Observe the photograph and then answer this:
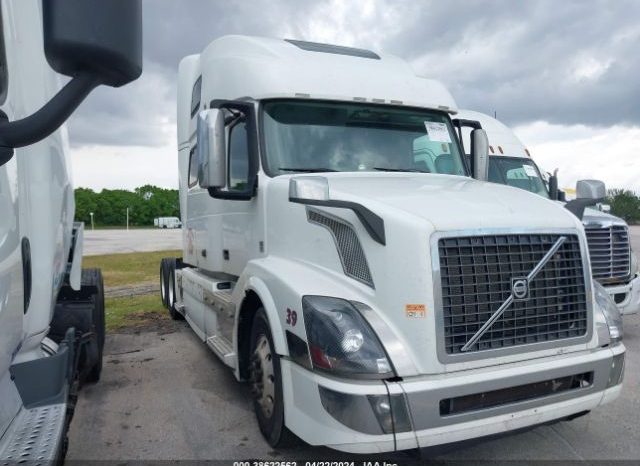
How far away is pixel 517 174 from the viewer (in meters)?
8.91

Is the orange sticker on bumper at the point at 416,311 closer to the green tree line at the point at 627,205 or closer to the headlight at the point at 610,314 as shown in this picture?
the headlight at the point at 610,314

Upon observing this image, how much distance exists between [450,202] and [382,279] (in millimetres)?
714

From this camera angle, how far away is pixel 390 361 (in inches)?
112

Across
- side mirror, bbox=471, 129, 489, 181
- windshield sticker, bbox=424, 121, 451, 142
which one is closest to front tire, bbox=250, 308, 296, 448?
windshield sticker, bbox=424, 121, 451, 142

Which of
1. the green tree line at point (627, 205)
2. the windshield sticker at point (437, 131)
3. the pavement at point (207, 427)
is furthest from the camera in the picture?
the green tree line at point (627, 205)

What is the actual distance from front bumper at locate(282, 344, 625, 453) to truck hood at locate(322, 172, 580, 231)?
2.72 feet

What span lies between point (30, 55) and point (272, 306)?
205 cm

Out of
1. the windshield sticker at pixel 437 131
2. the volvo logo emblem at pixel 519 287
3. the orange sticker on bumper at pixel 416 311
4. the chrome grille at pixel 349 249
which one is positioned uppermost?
the windshield sticker at pixel 437 131

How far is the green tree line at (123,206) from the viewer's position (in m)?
97.1

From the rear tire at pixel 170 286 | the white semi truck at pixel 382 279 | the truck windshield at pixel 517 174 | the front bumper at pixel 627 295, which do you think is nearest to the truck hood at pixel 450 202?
the white semi truck at pixel 382 279

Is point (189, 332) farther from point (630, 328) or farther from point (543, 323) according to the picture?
point (630, 328)

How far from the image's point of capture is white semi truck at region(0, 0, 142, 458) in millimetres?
1562

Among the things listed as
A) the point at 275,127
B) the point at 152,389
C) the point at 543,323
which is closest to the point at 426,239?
the point at 543,323

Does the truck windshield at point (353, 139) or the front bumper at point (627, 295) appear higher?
the truck windshield at point (353, 139)
